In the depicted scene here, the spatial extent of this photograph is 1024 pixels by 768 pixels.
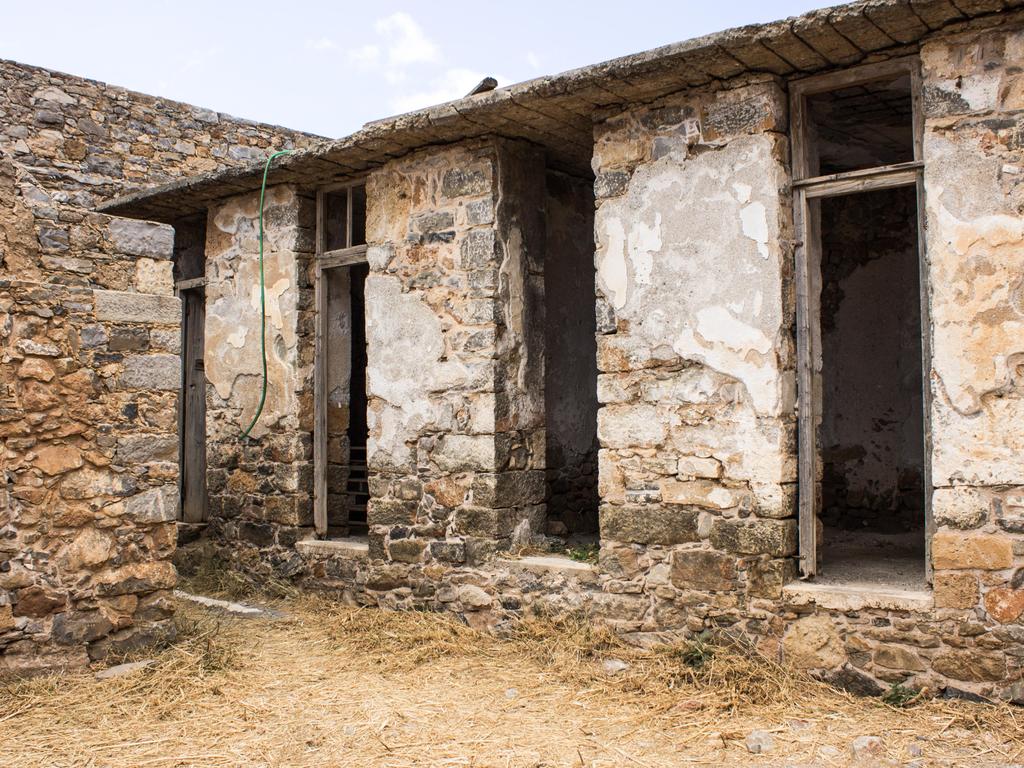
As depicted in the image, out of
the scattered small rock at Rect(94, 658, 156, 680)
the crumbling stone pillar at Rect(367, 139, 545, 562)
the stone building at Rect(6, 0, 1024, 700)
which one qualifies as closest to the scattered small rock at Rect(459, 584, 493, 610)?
the stone building at Rect(6, 0, 1024, 700)

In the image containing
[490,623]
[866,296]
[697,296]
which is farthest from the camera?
[866,296]

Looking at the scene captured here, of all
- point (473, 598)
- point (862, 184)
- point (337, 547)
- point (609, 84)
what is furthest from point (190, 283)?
point (862, 184)

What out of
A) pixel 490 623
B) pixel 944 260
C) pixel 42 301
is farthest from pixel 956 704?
pixel 42 301

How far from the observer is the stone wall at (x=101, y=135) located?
26.5ft

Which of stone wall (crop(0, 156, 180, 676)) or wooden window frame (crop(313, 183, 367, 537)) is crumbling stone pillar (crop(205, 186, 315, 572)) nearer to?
wooden window frame (crop(313, 183, 367, 537))

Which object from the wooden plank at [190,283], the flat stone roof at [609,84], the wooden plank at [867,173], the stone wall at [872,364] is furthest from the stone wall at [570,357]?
the wooden plank at [190,283]

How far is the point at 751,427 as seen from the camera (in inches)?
182

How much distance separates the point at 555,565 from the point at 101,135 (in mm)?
6019

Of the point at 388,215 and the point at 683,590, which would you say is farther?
the point at 388,215

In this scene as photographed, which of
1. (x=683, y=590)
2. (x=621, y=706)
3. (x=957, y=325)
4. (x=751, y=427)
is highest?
(x=957, y=325)

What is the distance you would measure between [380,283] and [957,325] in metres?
3.45

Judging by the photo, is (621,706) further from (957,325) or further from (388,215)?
(388,215)

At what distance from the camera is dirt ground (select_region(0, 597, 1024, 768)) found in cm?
376

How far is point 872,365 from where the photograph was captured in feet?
24.3
